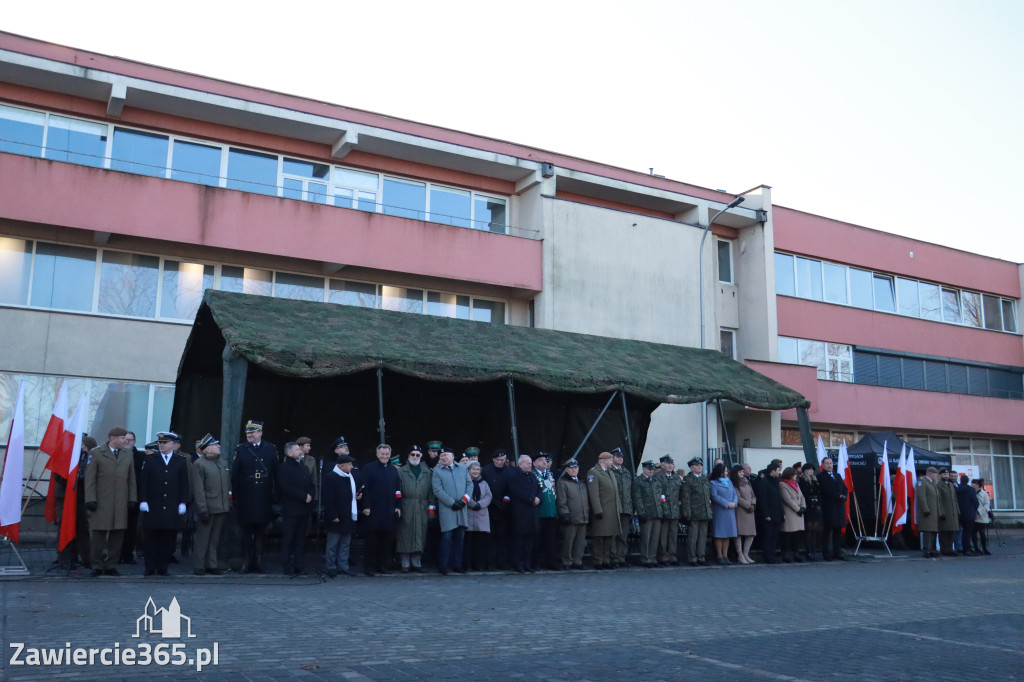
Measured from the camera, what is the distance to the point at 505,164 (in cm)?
2653

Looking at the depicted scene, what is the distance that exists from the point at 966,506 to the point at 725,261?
1331cm

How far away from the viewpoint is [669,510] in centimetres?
1585

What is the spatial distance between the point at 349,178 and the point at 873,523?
50.9ft

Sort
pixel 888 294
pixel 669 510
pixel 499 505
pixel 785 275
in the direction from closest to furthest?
1. pixel 499 505
2. pixel 669 510
3. pixel 785 275
4. pixel 888 294

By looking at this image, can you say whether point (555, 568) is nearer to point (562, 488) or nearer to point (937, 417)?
point (562, 488)

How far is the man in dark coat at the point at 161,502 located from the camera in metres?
11.9

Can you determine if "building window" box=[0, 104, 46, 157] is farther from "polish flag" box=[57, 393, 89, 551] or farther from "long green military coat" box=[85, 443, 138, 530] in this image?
"long green military coat" box=[85, 443, 138, 530]

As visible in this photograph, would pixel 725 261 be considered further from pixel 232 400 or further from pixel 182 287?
pixel 232 400

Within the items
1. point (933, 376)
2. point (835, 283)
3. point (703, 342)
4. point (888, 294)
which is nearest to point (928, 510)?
point (703, 342)

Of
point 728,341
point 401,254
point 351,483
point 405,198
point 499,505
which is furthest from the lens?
point 728,341

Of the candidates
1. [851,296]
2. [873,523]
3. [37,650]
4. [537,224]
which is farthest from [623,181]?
[37,650]

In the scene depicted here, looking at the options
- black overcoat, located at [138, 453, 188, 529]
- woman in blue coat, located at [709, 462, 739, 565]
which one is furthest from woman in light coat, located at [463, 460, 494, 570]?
woman in blue coat, located at [709, 462, 739, 565]

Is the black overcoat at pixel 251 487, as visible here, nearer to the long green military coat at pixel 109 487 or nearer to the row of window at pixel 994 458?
the long green military coat at pixel 109 487

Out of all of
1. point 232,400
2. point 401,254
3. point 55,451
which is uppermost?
point 401,254
